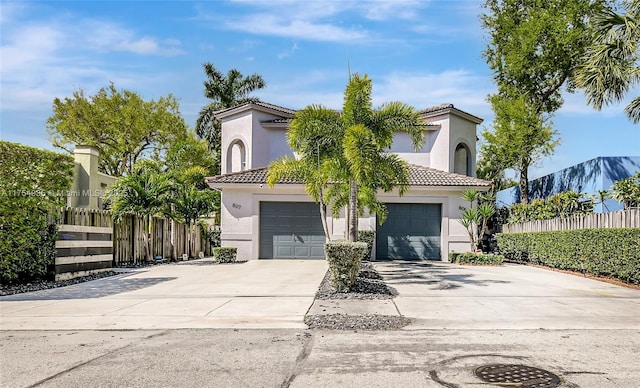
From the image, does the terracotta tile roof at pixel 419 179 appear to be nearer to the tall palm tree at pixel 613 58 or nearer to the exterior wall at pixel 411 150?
the exterior wall at pixel 411 150

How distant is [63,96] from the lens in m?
38.6

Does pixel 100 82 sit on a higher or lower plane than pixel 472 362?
higher

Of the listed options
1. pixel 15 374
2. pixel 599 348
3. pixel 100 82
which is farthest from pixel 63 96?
pixel 599 348

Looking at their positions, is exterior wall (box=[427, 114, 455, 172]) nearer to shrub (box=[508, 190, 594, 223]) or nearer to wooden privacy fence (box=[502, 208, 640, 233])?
shrub (box=[508, 190, 594, 223])

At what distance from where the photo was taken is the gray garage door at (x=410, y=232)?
22047mm

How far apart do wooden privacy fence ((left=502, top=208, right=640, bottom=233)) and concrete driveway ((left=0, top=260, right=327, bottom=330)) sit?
27.8ft

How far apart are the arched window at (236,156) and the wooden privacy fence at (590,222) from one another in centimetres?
1336

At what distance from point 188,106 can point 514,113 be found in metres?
26.3

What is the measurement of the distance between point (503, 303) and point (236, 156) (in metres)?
18.0

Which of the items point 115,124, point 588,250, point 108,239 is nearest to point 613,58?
point 588,250

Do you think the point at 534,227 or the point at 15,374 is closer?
the point at 15,374

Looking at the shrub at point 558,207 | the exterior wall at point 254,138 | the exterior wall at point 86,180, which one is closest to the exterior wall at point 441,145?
the shrub at point 558,207

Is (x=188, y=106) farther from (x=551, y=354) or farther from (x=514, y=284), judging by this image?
(x=551, y=354)

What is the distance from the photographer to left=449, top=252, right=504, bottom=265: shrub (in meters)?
19.8
